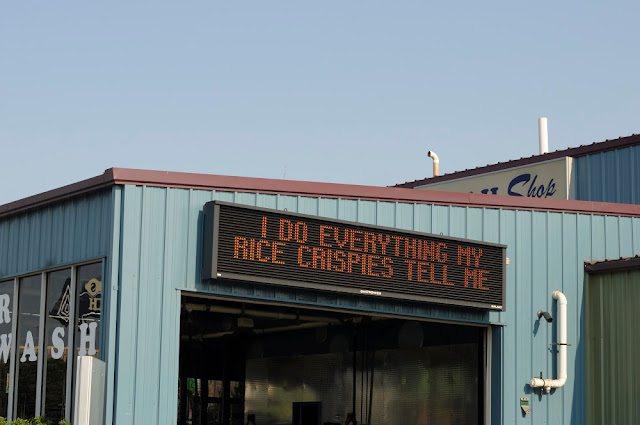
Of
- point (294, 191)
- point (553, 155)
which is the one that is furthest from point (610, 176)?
point (294, 191)

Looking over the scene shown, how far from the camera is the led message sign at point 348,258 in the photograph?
14.9m

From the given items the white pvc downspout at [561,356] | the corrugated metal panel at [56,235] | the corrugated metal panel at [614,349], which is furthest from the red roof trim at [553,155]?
the corrugated metal panel at [56,235]

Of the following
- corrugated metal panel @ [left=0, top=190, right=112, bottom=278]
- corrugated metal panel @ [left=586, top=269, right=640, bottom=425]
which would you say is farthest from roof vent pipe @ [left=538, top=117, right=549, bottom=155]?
corrugated metal panel @ [left=0, top=190, right=112, bottom=278]

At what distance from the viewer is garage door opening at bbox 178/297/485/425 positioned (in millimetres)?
22172

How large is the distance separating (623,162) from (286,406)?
35.3 feet

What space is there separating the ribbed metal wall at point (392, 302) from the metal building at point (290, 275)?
21 millimetres

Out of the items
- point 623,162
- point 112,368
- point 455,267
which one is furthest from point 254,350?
point 112,368

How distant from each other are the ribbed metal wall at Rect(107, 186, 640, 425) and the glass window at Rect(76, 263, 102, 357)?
601 mm

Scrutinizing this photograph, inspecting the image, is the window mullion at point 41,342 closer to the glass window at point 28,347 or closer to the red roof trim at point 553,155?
the glass window at point 28,347

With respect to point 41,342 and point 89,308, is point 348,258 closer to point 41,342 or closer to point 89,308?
point 89,308

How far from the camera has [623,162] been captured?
24.5 metres

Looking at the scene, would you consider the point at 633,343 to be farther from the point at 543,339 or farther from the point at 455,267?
the point at 455,267

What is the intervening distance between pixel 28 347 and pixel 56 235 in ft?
6.06

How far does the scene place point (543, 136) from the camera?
93.0ft
